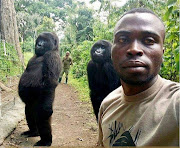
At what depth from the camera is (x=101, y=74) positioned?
290 cm

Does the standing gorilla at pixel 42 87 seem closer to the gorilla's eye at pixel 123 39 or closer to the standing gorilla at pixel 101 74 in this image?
the standing gorilla at pixel 101 74

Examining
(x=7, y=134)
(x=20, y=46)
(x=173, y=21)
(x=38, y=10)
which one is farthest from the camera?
(x=20, y=46)

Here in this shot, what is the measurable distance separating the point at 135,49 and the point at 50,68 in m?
1.78

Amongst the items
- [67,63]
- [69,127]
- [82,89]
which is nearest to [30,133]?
[69,127]

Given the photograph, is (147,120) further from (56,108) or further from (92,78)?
(56,108)

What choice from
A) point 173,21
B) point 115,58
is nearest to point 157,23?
point 115,58

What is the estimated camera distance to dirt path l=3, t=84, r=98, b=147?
2908mm

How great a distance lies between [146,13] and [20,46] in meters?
4.14

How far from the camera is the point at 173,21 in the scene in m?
1.68

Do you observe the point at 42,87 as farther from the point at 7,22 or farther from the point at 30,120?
the point at 7,22

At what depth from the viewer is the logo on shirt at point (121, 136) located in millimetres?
725

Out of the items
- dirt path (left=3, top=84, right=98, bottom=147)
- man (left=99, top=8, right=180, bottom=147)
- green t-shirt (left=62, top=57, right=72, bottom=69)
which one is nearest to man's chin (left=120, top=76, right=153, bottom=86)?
man (left=99, top=8, right=180, bottom=147)

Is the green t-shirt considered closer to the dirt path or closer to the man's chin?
the dirt path

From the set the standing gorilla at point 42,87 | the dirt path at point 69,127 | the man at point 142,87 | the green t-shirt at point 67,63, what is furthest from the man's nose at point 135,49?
the green t-shirt at point 67,63
